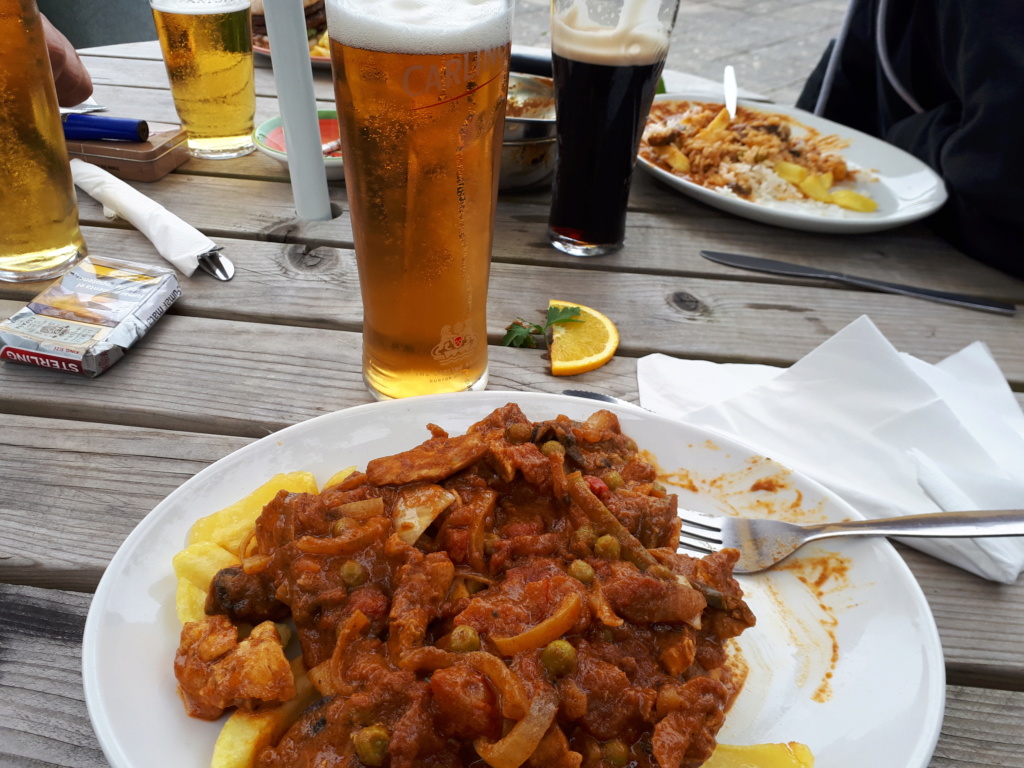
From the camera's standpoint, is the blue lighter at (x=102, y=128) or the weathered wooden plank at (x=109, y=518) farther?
the blue lighter at (x=102, y=128)

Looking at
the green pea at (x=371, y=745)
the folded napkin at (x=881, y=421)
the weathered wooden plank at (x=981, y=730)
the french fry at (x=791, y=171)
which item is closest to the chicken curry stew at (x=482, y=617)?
the green pea at (x=371, y=745)

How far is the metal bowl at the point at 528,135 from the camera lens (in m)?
2.94

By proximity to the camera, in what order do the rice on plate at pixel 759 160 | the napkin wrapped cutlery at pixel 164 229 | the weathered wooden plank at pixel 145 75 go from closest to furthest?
the napkin wrapped cutlery at pixel 164 229
the rice on plate at pixel 759 160
the weathered wooden plank at pixel 145 75

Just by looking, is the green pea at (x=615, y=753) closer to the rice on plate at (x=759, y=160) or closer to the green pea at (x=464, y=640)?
the green pea at (x=464, y=640)

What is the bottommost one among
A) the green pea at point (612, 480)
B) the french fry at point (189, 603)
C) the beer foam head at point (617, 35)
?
the green pea at point (612, 480)

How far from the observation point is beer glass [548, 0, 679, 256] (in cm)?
241

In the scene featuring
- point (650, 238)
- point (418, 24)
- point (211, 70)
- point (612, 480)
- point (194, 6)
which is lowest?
point (650, 238)

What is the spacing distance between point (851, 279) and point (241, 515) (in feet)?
7.64

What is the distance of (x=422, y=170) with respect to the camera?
173 cm

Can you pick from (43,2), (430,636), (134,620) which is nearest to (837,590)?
(430,636)

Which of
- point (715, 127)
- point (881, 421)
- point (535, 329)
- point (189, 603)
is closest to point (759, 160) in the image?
point (715, 127)

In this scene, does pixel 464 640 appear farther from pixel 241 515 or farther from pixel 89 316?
pixel 89 316

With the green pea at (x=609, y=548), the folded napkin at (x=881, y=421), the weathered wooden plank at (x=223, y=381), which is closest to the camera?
the green pea at (x=609, y=548)

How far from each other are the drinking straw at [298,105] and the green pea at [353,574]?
6.48 feet
